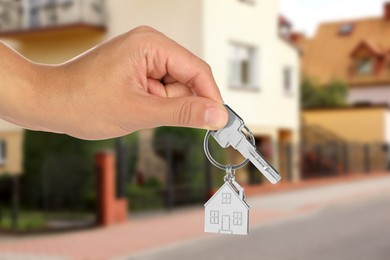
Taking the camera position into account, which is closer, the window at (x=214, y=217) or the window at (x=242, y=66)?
the window at (x=214, y=217)

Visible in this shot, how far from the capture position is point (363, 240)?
12172 mm

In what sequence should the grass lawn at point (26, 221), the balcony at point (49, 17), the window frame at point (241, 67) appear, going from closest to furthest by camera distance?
the grass lawn at point (26, 221) → the balcony at point (49, 17) → the window frame at point (241, 67)

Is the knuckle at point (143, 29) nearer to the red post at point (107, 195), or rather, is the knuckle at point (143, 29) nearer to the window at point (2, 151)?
the red post at point (107, 195)

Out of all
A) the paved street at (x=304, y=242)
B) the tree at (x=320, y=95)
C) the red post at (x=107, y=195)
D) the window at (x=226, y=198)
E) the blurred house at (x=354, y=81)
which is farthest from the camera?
the tree at (x=320, y=95)

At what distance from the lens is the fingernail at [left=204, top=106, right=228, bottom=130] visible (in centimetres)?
113

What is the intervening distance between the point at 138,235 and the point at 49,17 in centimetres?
1044

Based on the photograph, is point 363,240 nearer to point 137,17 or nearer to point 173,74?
point 137,17

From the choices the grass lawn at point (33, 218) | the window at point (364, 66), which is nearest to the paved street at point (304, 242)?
the grass lawn at point (33, 218)

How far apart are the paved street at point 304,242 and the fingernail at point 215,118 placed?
361 inches

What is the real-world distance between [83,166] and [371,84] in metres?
35.8

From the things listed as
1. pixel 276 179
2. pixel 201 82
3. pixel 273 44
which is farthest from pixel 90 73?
pixel 273 44

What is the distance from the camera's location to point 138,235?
1242 cm

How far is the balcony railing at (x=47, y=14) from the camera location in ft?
66.6

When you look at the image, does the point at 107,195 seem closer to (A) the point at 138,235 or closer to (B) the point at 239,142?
(A) the point at 138,235
